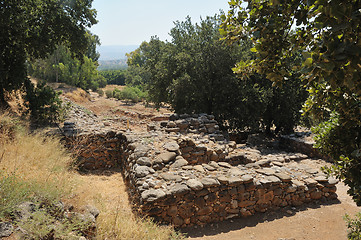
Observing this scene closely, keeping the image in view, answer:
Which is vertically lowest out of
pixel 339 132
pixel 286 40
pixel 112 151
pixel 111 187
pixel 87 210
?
pixel 111 187

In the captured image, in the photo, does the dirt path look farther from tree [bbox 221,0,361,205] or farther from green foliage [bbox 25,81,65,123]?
green foliage [bbox 25,81,65,123]

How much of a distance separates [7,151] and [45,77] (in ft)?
85.8

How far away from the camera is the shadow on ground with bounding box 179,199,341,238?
4.95 meters

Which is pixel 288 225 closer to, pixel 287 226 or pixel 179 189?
pixel 287 226

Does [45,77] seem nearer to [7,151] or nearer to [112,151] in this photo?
[112,151]

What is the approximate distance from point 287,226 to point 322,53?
15.8ft

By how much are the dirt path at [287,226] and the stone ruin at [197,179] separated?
8.0 inches

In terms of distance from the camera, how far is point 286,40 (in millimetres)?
2867

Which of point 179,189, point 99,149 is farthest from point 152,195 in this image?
point 99,149

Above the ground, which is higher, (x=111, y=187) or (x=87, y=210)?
(x=87, y=210)

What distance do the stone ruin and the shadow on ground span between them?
0.11m

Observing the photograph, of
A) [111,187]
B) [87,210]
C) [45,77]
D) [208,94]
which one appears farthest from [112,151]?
[45,77]

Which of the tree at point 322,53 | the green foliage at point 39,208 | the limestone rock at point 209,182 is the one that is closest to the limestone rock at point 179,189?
the limestone rock at point 209,182

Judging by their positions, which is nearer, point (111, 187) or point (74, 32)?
point (111, 187)
